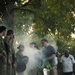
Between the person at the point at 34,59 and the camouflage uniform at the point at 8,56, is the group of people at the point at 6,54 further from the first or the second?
the person at the point at 34,59

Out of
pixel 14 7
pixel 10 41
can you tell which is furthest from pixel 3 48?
pixel 14 7

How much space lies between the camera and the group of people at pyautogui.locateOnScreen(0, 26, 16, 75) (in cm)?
796

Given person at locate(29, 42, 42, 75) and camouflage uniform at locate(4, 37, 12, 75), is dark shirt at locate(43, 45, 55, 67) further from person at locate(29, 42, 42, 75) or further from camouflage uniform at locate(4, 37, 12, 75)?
camouflage uniform at locate(4, 37, 12, 75)

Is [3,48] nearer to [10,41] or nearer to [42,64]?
[10,41]

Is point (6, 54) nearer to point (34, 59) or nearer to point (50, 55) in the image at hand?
point (50, 55)

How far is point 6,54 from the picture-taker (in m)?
8.16

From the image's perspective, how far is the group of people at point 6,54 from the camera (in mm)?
7961

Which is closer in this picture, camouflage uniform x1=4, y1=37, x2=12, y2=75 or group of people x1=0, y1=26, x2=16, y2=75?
Result: group of people x1=0, y1=26, x2=16, y2=75

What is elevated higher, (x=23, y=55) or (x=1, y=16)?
(x=1, y=16)

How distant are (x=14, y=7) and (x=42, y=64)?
5.21 metres

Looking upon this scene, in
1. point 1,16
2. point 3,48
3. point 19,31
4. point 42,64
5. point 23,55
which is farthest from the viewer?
point 19,31

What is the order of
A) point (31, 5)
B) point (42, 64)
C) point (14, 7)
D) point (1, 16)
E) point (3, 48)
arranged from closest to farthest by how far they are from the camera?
point (3, 48), point (42, 64), point (1, 16), point (14, 7), point (31, 5)

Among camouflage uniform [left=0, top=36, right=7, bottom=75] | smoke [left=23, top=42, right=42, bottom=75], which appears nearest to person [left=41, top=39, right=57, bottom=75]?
smoke [left=23, top=42, right=42, bottom=75]

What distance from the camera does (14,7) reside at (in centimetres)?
1636
